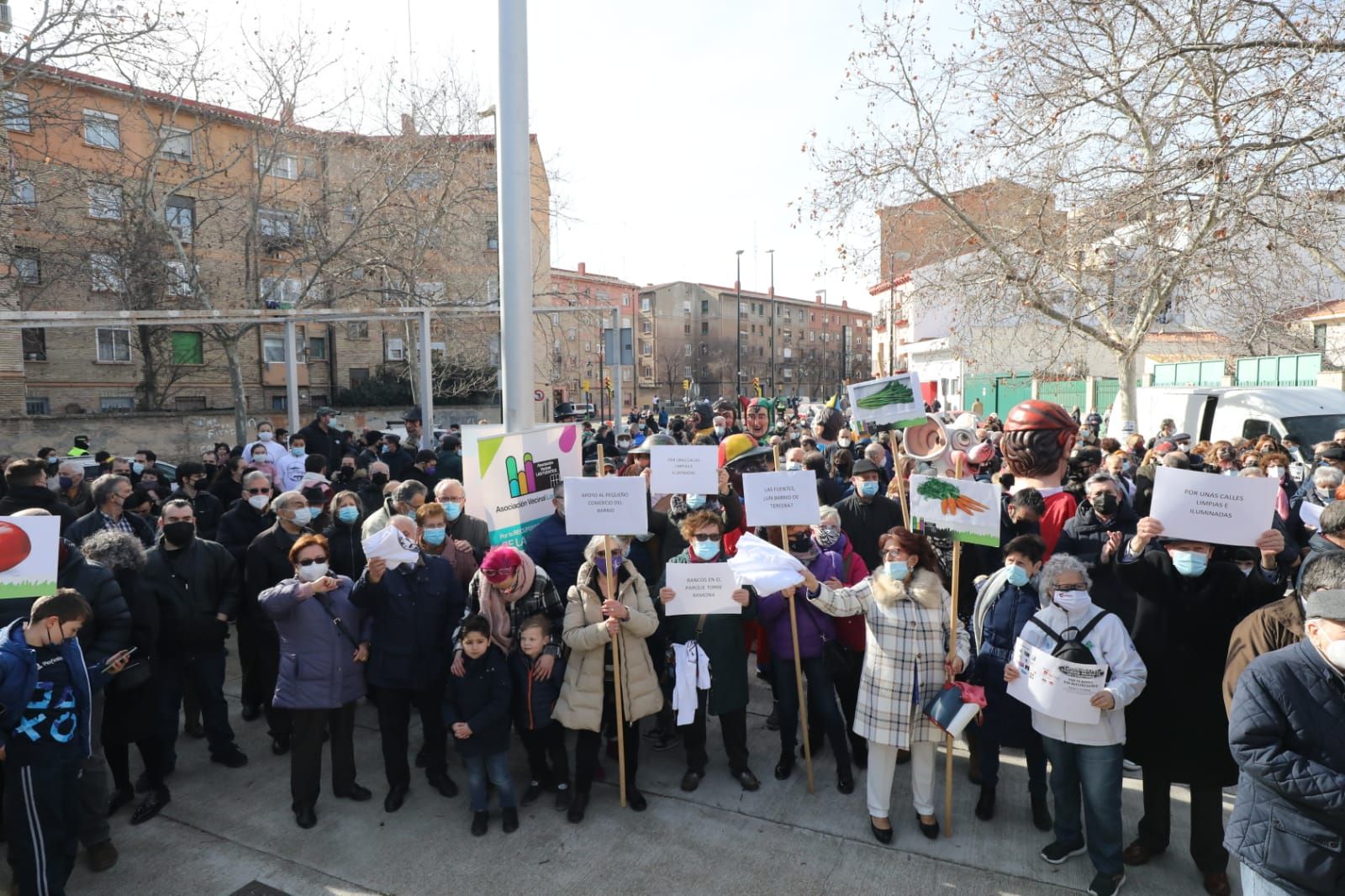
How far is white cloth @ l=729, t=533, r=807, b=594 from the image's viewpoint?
4562 mm

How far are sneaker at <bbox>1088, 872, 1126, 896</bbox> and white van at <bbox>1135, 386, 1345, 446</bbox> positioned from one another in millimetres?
12239

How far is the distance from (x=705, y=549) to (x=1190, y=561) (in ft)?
8.43

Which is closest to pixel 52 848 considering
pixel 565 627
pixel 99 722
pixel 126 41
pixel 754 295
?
pixel 99 722

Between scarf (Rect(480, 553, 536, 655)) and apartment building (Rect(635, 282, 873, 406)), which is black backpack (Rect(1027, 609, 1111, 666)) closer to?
scarf (Rect(480, 553, 536, 655))

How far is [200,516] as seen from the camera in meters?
7.50

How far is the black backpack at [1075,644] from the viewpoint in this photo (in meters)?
3.79

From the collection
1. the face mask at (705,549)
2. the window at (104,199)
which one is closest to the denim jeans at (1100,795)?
the face mask at (705,549)

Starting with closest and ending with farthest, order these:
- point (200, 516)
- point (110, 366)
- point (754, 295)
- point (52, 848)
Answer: point (52, 848) → point (200, 516) → point (110, 366) → point (754, 295)

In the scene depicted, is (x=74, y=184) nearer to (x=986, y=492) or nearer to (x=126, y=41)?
(x=126, y=41)

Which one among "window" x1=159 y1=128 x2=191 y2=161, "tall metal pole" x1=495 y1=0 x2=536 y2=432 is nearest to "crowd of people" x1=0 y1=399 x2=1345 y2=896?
"tall metal pole" x1=495 y1=0 x2=536 y2=432

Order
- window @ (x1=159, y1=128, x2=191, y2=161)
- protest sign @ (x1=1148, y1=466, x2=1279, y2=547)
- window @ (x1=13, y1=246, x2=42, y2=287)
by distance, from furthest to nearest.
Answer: window @ (x1=159, y1=128, x2=191, y2=161)
window @ (x1=13, y1=246, x2=42, y2=287)
protest sign @ (x1=1148, y1=466, x2=1279, y2=547)

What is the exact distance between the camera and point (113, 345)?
30.4 metres

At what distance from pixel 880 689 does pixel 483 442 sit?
3.41 meters

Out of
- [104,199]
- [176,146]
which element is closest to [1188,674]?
[104,199]
